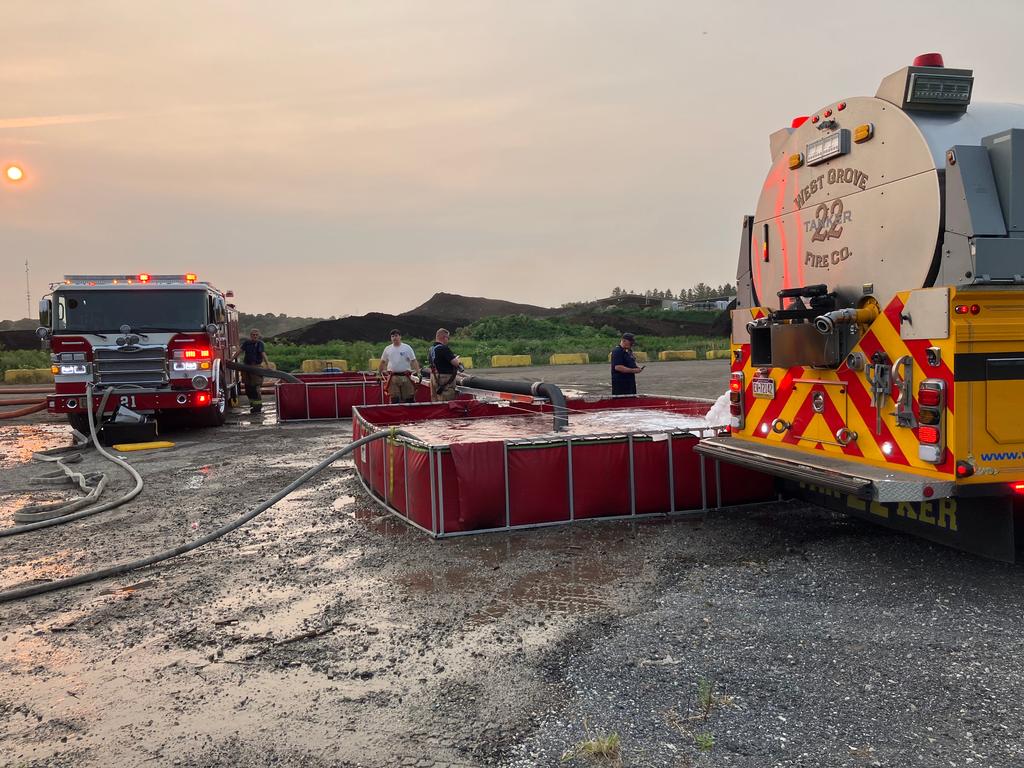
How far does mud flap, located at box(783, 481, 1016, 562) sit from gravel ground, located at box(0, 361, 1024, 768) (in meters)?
0.34

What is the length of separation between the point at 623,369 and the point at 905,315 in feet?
23.7

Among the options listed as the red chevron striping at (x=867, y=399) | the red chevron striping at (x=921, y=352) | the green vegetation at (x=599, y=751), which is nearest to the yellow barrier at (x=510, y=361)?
the red chevron striping at (x=867, y=399)

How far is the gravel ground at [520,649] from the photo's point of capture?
3.42 meters

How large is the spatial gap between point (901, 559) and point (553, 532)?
287 centimetres

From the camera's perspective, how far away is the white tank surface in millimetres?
5074

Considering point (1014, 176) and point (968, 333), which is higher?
point (1014, 176)

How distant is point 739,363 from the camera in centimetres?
718

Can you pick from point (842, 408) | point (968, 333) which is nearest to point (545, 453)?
point (842, 408)

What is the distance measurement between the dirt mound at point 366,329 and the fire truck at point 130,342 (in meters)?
54.3

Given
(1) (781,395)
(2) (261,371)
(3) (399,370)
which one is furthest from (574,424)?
(2) (261,371)

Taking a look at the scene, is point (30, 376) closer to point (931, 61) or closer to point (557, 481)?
point (557, 481)

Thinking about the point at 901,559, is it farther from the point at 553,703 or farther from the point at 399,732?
the point at 399,732

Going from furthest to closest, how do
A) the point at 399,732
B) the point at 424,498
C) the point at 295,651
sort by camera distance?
the point at 424,498, the point at 295,651, the point at 399,732

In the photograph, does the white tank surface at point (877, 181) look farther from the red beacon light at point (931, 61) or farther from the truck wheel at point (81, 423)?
the truck wheel at point (81, 423)
